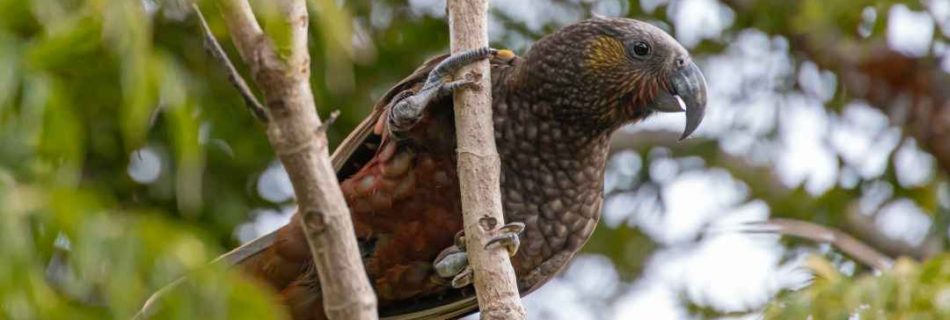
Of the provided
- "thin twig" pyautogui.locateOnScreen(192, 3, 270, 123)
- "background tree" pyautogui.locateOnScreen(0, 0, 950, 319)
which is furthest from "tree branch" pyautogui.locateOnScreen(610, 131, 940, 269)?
"thin twig" pyautogui.locateOnScreen(192, 3, 270, 123)

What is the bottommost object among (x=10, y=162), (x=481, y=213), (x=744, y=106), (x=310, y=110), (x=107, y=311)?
(x=744, y=106)

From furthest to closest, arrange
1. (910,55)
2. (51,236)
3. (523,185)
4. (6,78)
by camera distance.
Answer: (910,55) < (523,185) < (51,236) < (6,78)

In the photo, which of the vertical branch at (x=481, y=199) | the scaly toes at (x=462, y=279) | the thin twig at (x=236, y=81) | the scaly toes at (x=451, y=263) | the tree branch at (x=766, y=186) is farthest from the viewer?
the tree branch at (x=766, y=186)

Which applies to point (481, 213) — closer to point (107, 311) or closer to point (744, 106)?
point (107, 311)

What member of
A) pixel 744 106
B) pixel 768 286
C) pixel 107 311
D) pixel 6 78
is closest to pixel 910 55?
pixel 744 106

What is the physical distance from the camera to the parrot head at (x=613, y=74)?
3.68m

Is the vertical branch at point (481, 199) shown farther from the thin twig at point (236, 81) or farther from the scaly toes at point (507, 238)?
the thin twig at point (236, 81)

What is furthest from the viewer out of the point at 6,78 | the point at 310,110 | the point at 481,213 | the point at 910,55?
the point at 910,55

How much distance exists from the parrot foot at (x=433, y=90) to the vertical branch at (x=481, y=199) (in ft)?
0.23

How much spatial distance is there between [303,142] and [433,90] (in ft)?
3.56

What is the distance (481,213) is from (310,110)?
2.72 ft

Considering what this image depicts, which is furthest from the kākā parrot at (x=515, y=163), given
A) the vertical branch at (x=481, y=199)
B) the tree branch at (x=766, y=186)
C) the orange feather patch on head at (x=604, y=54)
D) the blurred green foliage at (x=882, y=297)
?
the tree branch at (x=766, y=186)

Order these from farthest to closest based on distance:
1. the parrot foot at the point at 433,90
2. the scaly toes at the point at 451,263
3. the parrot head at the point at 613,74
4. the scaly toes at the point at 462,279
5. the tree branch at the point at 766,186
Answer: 1. the tree branch at the point at 766,186
2. the parrot head at the point at 613,74
3. the scaly toes at the point at 451,263
4. the scaly toes at the point at 462,279
5. the parrot foot at the point at 433,90

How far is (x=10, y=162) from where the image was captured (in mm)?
2811
